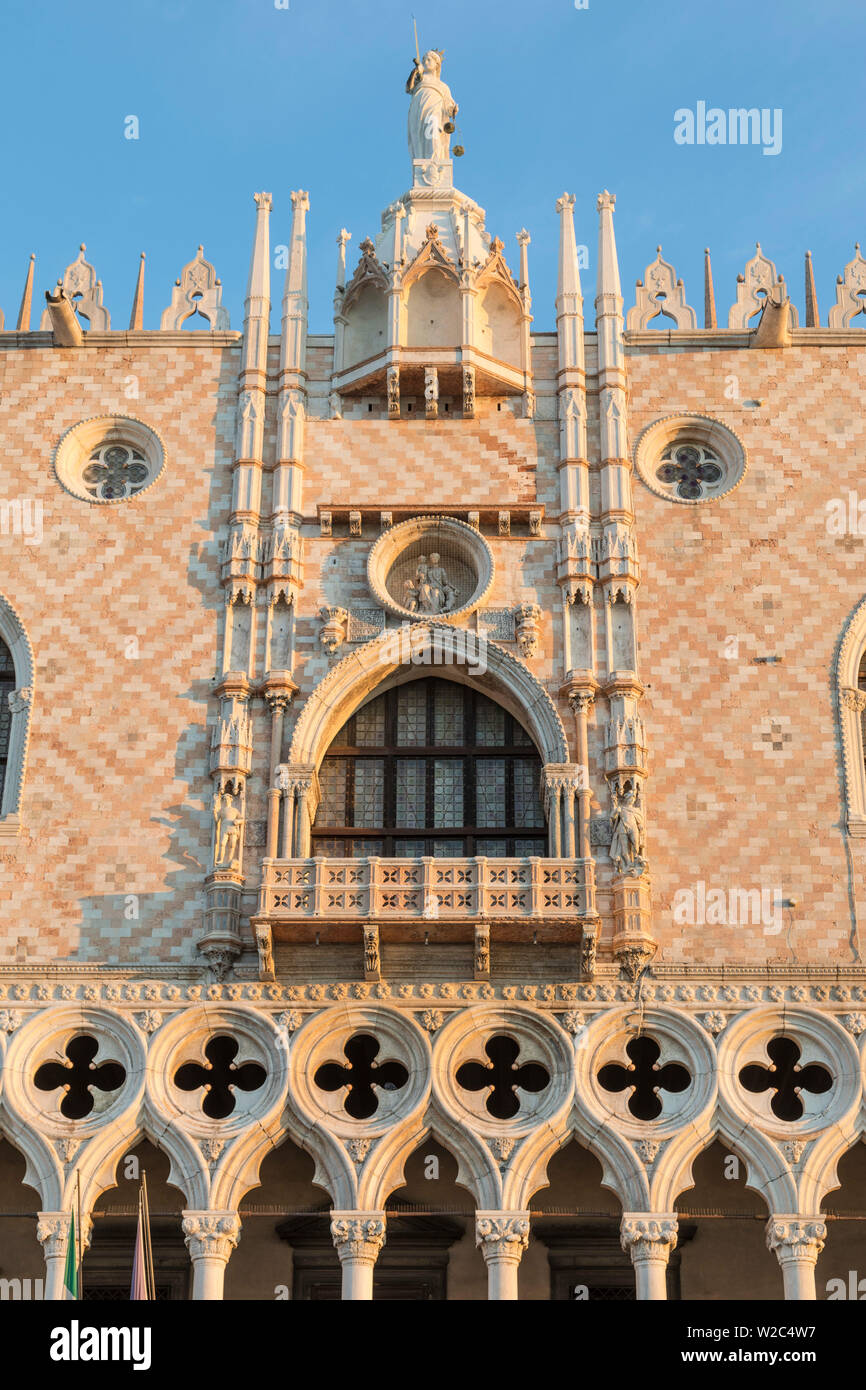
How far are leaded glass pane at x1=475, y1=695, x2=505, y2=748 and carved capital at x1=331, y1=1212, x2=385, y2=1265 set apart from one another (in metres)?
6.65

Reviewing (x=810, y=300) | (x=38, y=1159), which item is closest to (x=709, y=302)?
(x=810, y=300)

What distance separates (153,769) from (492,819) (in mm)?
4522

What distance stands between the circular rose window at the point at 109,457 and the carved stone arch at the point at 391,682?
4328 millimetres

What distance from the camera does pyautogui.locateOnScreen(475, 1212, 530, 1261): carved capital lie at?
2442cm

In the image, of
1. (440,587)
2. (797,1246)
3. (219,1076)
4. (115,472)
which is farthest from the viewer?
(115,472)

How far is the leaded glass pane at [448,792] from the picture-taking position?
27.4 meters

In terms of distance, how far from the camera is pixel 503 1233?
80.2ft


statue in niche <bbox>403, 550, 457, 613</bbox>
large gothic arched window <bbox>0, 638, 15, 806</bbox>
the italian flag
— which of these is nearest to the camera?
the italian flag

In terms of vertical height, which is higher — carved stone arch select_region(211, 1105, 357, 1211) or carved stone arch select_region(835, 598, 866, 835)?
carved stone arch select_region(835, 598, 866, 835)

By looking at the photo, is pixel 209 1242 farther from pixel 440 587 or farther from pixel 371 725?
pixel 440 587

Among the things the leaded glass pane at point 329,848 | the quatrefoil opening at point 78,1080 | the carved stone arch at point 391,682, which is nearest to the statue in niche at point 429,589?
the carved stone arch at point 391,682

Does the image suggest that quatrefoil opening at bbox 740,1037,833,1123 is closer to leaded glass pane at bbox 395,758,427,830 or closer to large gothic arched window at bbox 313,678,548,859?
large gothic arched window at bbox 313,678,548,859

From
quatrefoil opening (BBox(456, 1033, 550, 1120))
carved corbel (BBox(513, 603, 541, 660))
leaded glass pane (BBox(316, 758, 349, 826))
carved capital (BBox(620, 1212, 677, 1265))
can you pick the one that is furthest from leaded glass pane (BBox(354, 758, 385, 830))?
carved capital (BBox(620, 1212, 677, 1265))

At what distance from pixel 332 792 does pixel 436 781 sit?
1402 mm
